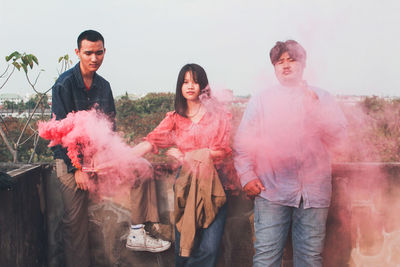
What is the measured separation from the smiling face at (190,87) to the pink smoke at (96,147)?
801 mm

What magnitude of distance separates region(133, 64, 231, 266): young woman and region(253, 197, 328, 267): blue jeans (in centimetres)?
34

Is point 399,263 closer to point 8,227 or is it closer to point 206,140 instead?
point 206,140

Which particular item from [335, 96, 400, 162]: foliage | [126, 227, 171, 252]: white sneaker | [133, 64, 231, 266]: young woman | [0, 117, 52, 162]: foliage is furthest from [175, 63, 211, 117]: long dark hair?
[0, 117, 52, 162]: foliage

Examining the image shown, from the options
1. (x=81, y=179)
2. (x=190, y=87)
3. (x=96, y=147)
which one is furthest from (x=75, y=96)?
(x=190, y=87)

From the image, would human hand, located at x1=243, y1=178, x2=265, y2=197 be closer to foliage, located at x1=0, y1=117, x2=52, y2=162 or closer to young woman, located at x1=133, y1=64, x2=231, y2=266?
young woman, located at x1=133, y1=64, x2=231, y2=266

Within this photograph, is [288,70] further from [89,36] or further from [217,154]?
[89,36]

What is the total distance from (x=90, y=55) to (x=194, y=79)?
1.02 metres

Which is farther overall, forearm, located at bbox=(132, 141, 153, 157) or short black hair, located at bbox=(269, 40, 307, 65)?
forearm, located at bbox=(132, 141, 153, 157)

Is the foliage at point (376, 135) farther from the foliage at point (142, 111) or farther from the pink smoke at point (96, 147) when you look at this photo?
the foliage at point (142, 111)

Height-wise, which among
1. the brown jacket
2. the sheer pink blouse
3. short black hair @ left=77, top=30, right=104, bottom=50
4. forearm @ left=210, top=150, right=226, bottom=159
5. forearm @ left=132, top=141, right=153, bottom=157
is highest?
short black hair @ left=77, top=30, right=104, bottom=50

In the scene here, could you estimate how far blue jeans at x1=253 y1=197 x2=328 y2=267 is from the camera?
261 cm

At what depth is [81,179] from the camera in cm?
292

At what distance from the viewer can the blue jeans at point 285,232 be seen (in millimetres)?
2609

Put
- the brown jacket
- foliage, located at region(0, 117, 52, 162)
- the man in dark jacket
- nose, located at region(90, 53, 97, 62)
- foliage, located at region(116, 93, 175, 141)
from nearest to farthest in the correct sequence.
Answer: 1. the brown jacket
2. the man in dark jacket
3. nose, located at region(90, 53, 97, 62)
4. foliage, located at region(0, 117, 52, 162)
5. foliage, located at region(116, 93, 175, 141)
